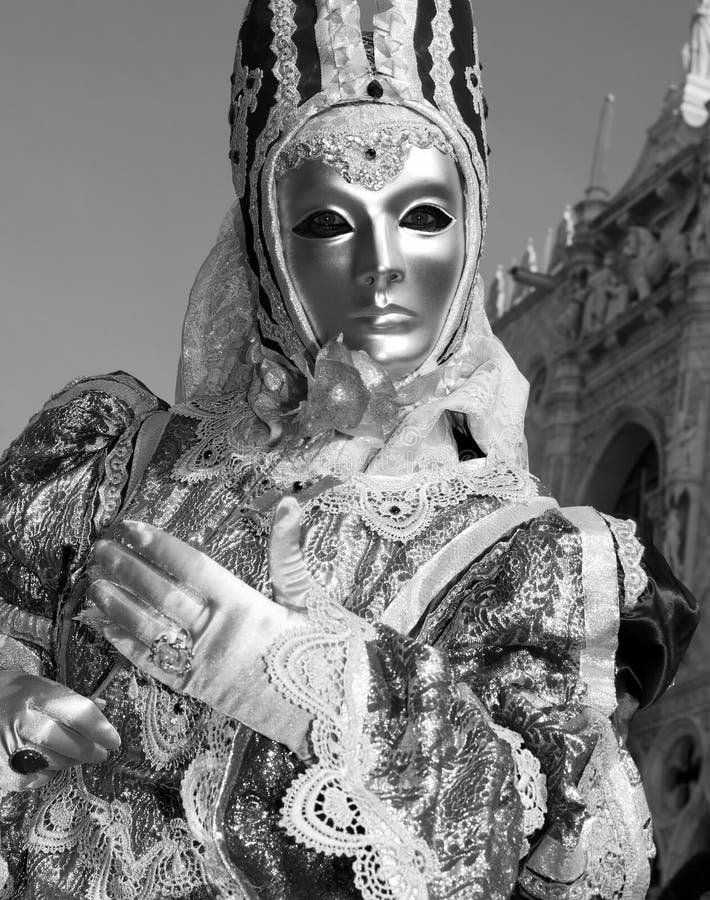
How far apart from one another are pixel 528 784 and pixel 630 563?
266 millimetres

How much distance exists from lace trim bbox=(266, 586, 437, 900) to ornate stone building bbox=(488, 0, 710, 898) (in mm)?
7298

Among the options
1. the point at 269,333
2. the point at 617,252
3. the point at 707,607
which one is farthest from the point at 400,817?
the point at 617,252

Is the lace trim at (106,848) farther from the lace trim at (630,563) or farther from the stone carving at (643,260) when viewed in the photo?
the stone carving at (643,260)

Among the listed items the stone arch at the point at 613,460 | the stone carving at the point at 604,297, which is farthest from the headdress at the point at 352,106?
the stone carving at the point at 604,297

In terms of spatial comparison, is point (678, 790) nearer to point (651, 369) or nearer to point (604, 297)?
point (651, 369)

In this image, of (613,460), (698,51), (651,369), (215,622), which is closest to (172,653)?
(215,622)

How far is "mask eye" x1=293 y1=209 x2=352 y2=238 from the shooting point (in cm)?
156

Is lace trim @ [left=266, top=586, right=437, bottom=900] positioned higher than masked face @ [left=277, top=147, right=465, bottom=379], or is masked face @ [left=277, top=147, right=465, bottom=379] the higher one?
masked face @ [left=277, top=147, right=465, bottom=379]

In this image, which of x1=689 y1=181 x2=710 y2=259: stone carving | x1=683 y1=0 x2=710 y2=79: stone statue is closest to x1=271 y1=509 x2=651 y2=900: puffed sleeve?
x1=689 y1=181 x2=710 y2=259: stone carving

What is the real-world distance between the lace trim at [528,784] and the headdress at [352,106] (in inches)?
13.7

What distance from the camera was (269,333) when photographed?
165 centimetres

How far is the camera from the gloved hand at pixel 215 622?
1256 mm

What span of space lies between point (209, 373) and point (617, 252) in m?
9.37

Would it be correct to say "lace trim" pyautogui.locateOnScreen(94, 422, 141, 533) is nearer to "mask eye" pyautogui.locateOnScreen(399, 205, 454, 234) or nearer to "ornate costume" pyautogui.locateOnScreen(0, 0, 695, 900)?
"ornate costume" pyautogui.locateOnScreen(0, 0, 695, 900)
